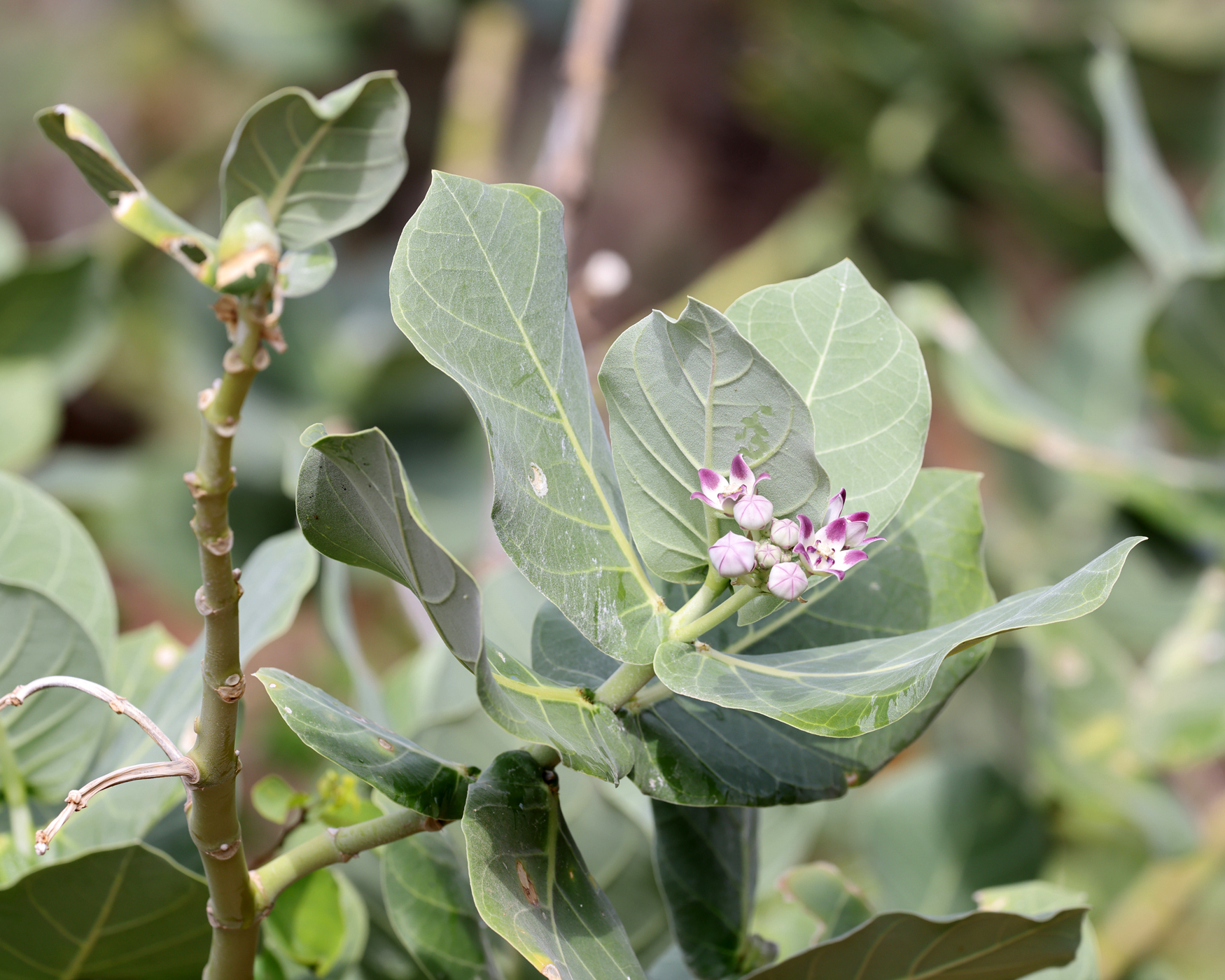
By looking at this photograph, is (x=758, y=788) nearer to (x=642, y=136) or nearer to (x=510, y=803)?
(x=510, y=803)

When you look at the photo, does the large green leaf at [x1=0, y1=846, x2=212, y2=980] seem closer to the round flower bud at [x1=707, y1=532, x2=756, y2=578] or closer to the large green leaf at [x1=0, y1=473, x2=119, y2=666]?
the large green leaf at [x1=0, y1=473, x2=119, y2=666]

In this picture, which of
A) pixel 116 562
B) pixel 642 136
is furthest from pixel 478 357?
pixel 642 136

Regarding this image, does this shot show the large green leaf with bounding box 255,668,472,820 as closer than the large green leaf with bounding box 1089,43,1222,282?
Yes

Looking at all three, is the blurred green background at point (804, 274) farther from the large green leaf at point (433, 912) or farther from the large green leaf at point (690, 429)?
the large green leaf at point (690, 429)

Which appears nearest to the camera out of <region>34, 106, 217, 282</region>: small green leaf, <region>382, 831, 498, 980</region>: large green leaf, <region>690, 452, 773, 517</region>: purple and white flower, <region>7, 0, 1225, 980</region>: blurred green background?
<region>34, 106, 217, 282</region>: small green leaf

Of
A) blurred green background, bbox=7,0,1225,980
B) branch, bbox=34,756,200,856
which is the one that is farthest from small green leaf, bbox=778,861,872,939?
branch, bbox=34,756,200,856

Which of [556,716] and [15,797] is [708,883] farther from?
[15,797]
